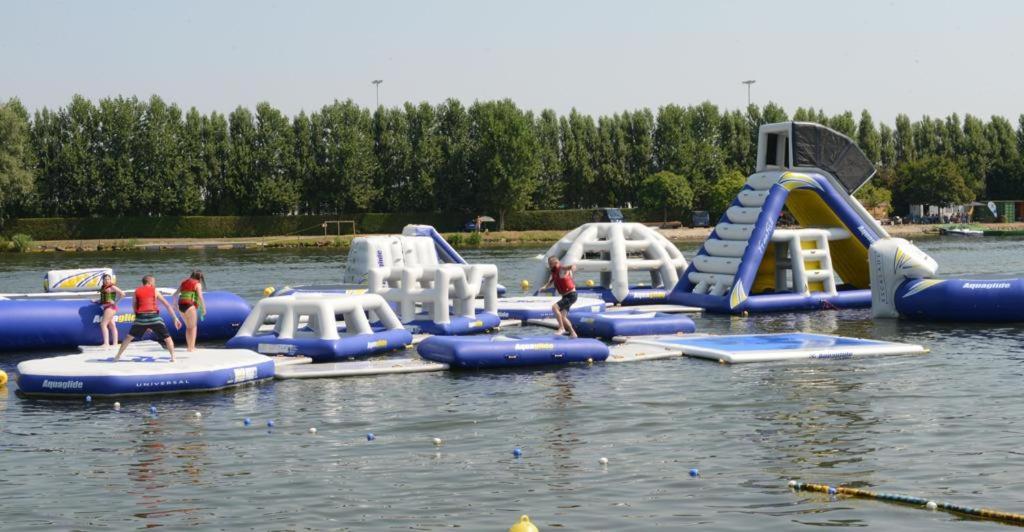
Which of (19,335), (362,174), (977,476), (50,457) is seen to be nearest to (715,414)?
(977,476)

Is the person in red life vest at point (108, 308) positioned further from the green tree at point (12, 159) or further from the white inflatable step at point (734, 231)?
the green tree at point (12, 159)

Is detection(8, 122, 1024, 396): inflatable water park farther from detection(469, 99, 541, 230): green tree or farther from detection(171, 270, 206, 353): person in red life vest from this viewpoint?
detection(469, 99, 541, 230): green tree

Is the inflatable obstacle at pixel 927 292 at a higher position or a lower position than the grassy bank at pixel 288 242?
lower

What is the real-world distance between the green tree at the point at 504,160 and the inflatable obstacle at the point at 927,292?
251 ft

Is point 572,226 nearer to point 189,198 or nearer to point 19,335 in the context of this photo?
point 189,198

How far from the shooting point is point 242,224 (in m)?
112

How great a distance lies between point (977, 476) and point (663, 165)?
105m

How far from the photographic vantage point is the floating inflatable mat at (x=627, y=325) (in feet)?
102

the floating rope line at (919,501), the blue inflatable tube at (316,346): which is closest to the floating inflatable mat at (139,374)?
the blue inflatable tube at (316,346)

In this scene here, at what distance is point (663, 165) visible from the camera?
121 meters

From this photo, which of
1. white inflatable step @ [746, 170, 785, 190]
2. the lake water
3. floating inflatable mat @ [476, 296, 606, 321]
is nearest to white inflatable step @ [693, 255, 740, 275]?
white inflatable step @ [746, 170, 785, 190]

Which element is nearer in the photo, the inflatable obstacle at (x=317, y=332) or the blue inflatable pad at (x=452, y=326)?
the inflatable obstacle at (x=317, y=332)

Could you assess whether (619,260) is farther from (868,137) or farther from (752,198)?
(868,137)

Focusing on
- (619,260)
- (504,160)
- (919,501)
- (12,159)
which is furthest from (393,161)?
(919,501)
